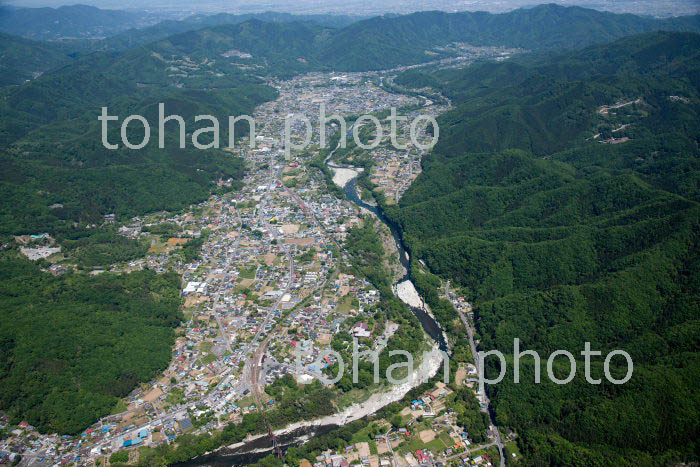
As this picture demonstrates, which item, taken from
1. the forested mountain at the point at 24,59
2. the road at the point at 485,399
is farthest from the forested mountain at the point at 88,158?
the road at the point at 485,399

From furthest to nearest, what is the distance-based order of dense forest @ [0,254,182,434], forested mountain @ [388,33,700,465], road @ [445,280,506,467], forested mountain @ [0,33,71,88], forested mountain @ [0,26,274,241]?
1. forested mountain @ [0,33,71,88]
2. forested mountain @ [0,26,274,241]
3. dense forest @ [0,254,182,434]
4. road @ [445,280,506,467]
5. forested mountain @ [388,33,700,465]

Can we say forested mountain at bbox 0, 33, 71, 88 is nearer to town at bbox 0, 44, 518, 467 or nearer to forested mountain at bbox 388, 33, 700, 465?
town at bbox 0, 44, 518, 467

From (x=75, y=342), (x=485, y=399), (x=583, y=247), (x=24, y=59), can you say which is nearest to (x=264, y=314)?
(x=75, y=342)

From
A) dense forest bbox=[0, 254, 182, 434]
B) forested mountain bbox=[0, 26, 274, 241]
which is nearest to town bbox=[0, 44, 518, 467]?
dense forest bbox=[0, 254, 182, 434]

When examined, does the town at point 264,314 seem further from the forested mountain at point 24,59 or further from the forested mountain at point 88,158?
the forested mountain at point 24,59

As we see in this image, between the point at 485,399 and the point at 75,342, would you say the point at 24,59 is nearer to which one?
the point at 75,342

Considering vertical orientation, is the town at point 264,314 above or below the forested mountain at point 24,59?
below

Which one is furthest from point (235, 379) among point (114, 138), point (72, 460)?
point (114, 138)
